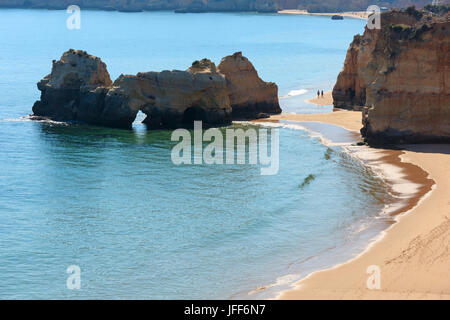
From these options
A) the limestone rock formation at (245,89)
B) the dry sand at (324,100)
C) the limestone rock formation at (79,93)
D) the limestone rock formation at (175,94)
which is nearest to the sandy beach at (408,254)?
the limestone rock formation at (175,94)

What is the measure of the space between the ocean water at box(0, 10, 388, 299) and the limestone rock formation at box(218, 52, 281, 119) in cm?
538

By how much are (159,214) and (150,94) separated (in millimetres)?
20457

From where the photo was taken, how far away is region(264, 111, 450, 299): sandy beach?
2611cm

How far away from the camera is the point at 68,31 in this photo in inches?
6988

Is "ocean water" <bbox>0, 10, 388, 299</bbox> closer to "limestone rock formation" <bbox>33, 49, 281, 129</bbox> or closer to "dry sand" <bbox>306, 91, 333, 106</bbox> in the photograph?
"limestone rock formation" <bbox>33, 49, 281, 129</bbox>

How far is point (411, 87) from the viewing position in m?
47.3

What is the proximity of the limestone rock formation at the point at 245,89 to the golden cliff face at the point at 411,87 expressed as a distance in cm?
1389

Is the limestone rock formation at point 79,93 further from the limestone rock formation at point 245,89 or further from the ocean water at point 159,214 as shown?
the limestone rock formation at point 245,89

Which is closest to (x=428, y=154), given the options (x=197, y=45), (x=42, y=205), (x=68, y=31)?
(x=42, y=205)

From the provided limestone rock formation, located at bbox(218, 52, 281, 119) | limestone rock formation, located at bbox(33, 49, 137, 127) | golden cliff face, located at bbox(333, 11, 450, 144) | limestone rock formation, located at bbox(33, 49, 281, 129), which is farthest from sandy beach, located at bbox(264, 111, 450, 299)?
limestone rock formation, located at bbox(33, 49, 137, 127)

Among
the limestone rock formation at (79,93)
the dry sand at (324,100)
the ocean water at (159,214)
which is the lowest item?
the ocean water at (159,214)

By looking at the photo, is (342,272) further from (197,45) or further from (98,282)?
(197,45)

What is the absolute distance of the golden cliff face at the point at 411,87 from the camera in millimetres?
46844
